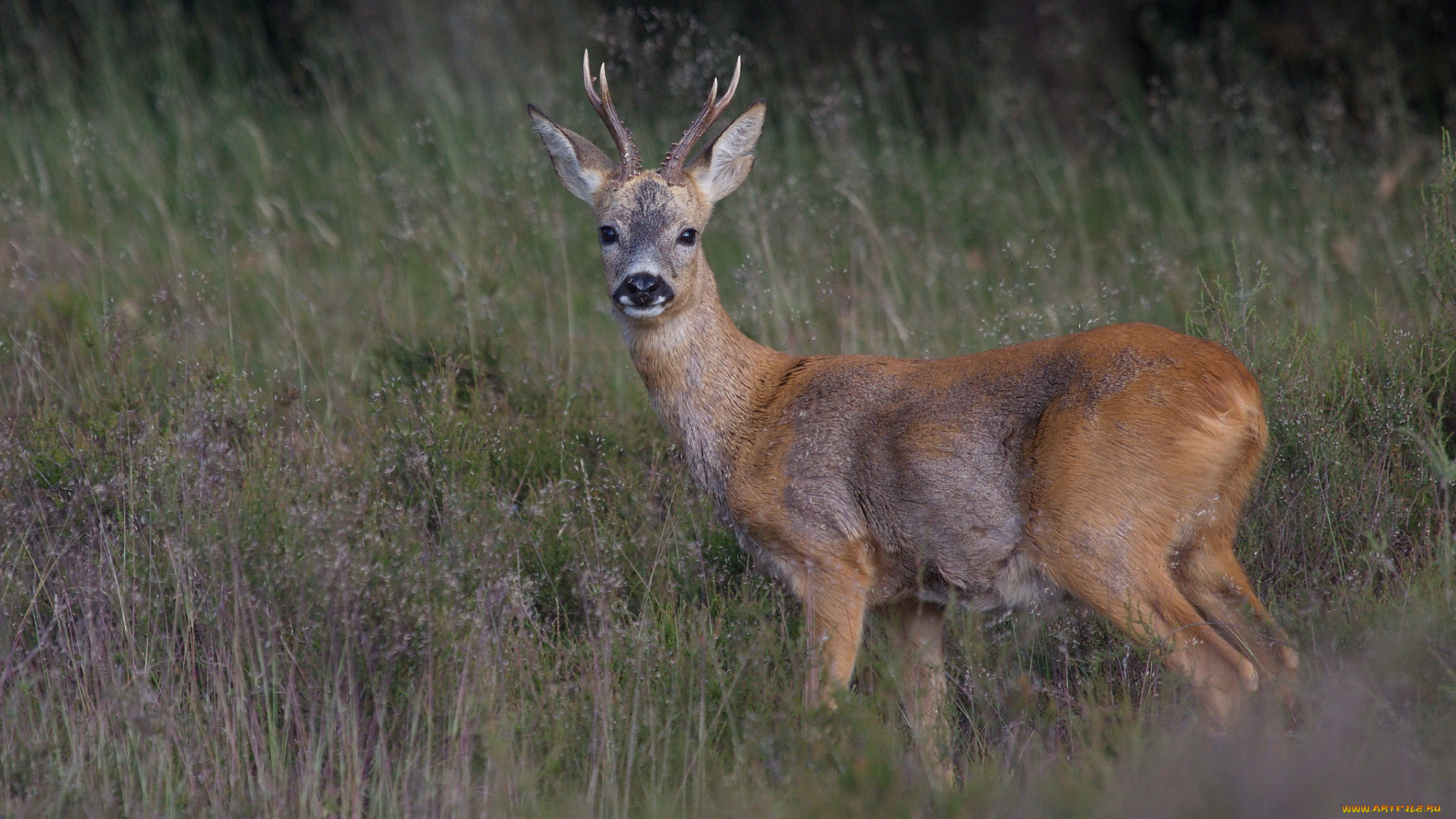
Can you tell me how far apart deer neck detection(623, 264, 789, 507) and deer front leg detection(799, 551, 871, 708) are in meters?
0.46

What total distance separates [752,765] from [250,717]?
138cm

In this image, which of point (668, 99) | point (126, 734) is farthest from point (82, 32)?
point (126, 734)

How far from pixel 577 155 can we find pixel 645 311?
858 millimetres

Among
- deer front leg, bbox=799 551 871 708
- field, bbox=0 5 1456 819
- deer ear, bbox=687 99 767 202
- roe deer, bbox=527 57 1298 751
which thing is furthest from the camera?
deer ear, bbox=687 99 767 202

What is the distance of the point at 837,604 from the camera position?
3688 mm

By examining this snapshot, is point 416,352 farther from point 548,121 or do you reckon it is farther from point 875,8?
point 875,8

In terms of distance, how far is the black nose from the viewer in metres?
4.03

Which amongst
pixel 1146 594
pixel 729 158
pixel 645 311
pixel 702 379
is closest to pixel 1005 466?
pixel 1146 594

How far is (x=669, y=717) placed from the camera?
10.6ft

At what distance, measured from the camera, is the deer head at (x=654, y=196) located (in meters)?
4.12

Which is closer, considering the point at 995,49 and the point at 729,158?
the point at 729,158

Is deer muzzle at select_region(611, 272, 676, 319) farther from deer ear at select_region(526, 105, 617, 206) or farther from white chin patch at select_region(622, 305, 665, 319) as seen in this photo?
deer ear at select_region(526, 105, 617, 206)

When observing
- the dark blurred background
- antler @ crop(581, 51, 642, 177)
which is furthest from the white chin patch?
the dark blurred background

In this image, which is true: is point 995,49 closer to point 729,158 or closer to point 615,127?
point 729,158
